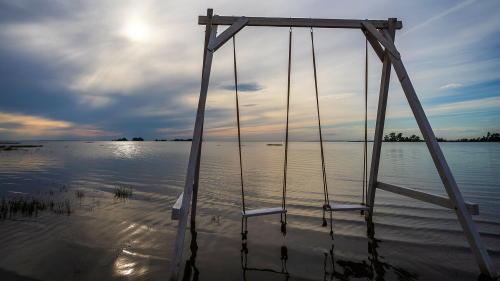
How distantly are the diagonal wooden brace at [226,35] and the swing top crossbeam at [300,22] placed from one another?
12 cm

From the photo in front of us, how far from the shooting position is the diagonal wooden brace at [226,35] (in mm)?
4218

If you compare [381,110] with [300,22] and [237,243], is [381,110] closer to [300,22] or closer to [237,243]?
[300,22]

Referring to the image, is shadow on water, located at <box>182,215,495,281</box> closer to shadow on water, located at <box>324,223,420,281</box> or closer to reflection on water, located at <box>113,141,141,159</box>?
shadow on water, located at <box>324,223,420,281</box>

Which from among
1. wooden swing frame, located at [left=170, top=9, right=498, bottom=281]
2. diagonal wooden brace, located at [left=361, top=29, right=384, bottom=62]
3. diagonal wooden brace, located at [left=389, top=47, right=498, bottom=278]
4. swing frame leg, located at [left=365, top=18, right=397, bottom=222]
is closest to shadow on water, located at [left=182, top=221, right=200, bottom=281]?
wooden swing frame, located at [left=170, top=9, right=498, bottom=281]

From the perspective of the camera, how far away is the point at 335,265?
157 inches

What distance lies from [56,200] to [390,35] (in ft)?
37.0

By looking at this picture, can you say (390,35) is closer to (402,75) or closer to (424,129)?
(402,75)

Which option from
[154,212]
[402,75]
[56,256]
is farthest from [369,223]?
[56,256]

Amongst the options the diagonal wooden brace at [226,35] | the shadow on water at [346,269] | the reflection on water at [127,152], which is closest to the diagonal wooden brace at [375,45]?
the diagonal wooden brace at [226,35]

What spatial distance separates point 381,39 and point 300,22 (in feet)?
5.34

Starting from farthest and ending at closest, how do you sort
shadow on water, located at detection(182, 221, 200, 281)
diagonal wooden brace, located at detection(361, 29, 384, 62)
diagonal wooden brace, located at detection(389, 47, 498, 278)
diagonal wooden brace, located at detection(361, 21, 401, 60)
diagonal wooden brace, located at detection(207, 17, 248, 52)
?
diagonal wooden brace, located at detection(361, 29, 384, 62), diagonal wooden brace, located at detection(361, 21, 401, 60), diagonal wooden brace, located at detection(207, 17, 248, 52), shadow on water, located at detection(182, 221, 200, 281), diagonal wooden brace, located at detection(389, 47, 498, 278)

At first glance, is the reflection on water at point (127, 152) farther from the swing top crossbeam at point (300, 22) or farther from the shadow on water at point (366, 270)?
the shadow on water at point (366, 270)

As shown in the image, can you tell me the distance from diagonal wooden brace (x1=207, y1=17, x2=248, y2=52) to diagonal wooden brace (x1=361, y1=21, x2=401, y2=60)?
2502 mm

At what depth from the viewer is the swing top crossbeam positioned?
15.1 ft
